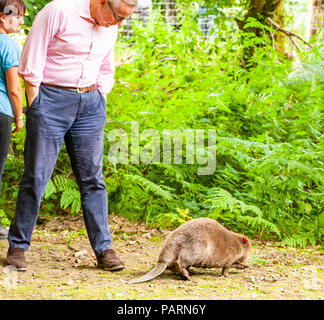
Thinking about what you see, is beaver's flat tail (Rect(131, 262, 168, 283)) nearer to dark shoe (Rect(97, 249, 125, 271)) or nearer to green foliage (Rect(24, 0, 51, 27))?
dark shoe (Rect(97, 249, 125, 271))

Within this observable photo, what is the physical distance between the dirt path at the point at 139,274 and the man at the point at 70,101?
0.29 meters

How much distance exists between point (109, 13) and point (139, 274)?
223 centimetres

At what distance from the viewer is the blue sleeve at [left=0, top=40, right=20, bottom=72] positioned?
177 inches

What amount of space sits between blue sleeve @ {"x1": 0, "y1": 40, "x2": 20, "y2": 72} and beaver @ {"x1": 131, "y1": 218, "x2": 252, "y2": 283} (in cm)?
220

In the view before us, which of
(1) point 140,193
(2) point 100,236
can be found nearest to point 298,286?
(2) point 100,236

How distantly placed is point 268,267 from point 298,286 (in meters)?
0.66

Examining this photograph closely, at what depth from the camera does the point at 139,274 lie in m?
4.17

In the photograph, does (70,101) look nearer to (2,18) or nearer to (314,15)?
(2,18)

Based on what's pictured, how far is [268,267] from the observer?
15.1 feet

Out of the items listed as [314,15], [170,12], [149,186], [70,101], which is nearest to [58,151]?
[70,101]

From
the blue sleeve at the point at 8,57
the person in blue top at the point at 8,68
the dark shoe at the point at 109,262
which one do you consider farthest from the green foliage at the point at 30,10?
the dark shoe at the point at 109,262

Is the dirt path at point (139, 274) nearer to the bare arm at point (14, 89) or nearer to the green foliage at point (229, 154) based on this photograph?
the green foliage at point (229, 154)

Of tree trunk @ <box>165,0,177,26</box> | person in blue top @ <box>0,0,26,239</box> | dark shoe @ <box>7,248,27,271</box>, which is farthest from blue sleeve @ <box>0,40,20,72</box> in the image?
tree trunk @ <box>165,0,177,26</box>

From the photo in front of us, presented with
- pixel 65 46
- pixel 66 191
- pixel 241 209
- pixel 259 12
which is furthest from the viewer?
pixel 259 12
